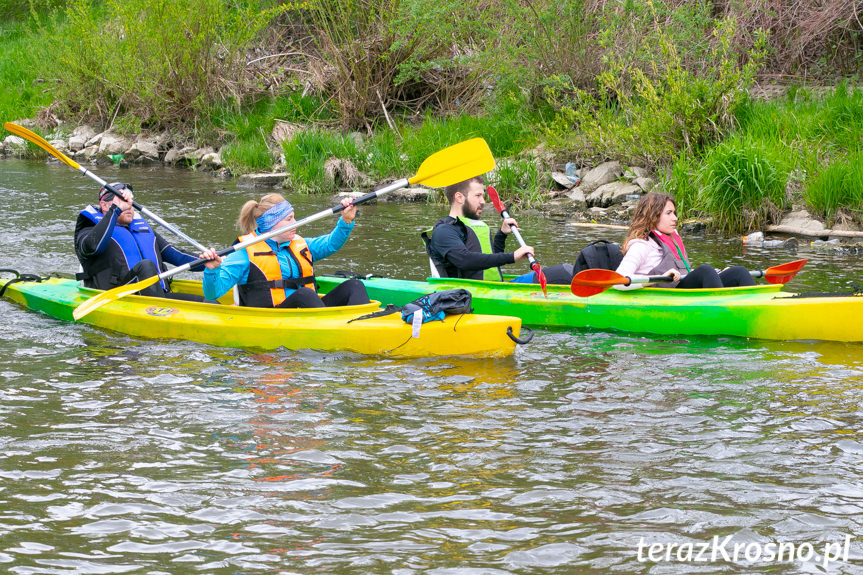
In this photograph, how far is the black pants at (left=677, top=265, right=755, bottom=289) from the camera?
242 inches

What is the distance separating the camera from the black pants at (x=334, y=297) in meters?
5.87

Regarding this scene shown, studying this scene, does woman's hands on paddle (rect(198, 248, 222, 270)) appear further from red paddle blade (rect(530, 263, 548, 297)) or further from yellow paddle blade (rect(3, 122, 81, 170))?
yellow paddle blade (rect(3, 122, 81, 170))

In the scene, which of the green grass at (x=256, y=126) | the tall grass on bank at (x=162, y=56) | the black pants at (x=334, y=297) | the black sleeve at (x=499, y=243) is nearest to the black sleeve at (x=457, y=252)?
the black sleeve at (x=499, y=243)

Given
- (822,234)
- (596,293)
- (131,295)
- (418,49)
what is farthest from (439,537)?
(418,49)

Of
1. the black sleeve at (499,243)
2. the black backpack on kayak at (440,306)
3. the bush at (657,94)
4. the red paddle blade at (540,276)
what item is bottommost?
the black backpack on kayak at (440,306)

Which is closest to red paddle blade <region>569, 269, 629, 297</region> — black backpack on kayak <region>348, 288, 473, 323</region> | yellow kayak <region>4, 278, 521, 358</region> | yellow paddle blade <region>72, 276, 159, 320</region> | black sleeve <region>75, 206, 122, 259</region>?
yellow kayak <region>4, 278, 521, 358</region>

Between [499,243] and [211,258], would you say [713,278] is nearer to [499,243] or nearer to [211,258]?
[499,243]

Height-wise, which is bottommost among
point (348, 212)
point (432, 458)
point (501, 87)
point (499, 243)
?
point (432, 458)

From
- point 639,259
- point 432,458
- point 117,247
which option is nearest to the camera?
point 432,458

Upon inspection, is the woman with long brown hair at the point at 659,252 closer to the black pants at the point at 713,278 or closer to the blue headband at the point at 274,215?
the black pants at the point at 713,278

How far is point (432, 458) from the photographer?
395cm

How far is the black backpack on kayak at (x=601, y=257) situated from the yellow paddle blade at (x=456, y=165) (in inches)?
34.3

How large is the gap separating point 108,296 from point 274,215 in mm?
1224

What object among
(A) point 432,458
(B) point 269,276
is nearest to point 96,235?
(B) point 269,276
